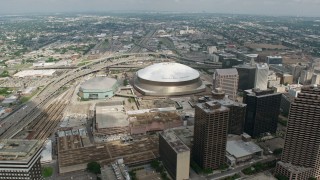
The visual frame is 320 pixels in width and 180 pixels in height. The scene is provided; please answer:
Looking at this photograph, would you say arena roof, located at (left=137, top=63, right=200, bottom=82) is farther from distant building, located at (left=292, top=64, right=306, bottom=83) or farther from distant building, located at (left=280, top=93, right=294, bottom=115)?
distant building, located at (left=292, top=64, right=306, bottom=83)

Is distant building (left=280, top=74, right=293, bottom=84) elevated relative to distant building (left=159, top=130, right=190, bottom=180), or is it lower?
elevated

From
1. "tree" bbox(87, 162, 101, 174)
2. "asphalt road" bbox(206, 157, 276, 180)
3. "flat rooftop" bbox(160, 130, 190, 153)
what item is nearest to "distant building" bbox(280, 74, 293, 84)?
"asphalt road" bbox(206, 157, 276, 180)

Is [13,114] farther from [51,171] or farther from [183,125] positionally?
[183,125]

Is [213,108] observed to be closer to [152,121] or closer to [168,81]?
[152,121]

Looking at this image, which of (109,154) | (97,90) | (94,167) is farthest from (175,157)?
(97,90)

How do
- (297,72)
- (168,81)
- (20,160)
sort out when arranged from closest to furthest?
(20,160), (168,81), (297,72)

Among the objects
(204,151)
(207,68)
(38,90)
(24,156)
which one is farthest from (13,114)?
(207,68)

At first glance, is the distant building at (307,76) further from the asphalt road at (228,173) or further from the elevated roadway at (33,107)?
the elevated roadway at (33,107)
